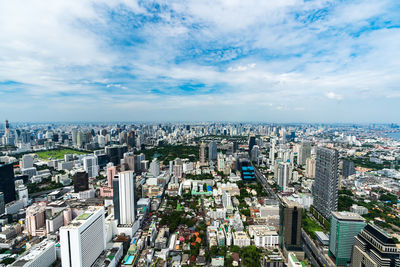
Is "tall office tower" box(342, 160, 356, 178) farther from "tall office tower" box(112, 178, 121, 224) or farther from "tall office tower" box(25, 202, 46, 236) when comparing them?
"tall office tower" box(25, 202, 46, 236)

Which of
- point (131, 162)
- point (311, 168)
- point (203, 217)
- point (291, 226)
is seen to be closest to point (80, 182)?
point (131, 162)

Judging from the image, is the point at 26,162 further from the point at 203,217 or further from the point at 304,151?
the point at 304,151

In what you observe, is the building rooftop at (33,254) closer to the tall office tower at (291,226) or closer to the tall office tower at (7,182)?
the tall office tower at (7,182)

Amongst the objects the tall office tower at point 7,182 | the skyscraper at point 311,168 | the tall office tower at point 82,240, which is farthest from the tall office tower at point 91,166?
the skyscraper at point 311,168

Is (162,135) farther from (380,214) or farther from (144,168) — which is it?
(380,214)

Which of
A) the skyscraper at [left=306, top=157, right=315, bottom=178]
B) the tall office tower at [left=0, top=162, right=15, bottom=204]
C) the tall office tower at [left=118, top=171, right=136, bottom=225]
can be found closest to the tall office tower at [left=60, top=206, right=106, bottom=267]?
the tall office tower at [left=118, top=171, right=136, bottom=225]

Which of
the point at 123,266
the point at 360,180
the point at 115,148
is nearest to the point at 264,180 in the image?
the point at 360,180
